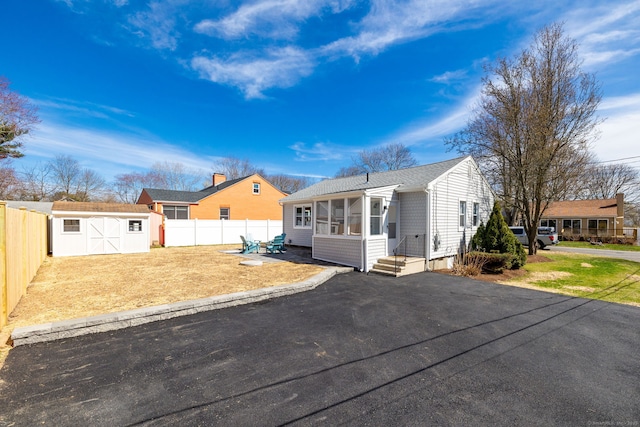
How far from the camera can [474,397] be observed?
9.43ft

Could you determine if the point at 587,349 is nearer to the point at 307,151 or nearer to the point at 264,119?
the point at 264,119

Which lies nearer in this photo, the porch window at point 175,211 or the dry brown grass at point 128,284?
the dry brown grass at point 128,284

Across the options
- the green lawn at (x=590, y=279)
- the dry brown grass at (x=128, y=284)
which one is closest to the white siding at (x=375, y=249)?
the dry brown grass at (x=128, y=284)

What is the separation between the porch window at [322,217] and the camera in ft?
37.2

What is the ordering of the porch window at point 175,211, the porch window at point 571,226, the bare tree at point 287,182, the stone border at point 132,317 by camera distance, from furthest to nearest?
the bare tree at point 287,182
the porch window at point 571,226
the porch window at point 175,211
the stone border at point 132,317

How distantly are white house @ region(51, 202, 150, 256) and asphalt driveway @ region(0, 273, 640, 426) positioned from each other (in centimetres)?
1286

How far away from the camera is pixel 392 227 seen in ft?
35.6

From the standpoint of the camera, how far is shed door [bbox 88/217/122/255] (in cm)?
1416

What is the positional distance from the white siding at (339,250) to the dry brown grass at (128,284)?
1.10m

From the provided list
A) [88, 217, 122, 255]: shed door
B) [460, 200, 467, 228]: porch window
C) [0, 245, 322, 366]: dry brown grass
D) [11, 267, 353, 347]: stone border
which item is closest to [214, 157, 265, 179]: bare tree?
[88, 217, 122, 255]: shed door

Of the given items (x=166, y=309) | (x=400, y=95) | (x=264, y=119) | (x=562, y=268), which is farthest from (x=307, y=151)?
(x=166, y=309)

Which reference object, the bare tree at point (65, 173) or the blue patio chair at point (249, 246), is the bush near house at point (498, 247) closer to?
the blue patio chair at point (249, 246)

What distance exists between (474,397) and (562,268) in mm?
12075

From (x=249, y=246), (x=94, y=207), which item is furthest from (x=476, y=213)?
(x=94, y=207)
